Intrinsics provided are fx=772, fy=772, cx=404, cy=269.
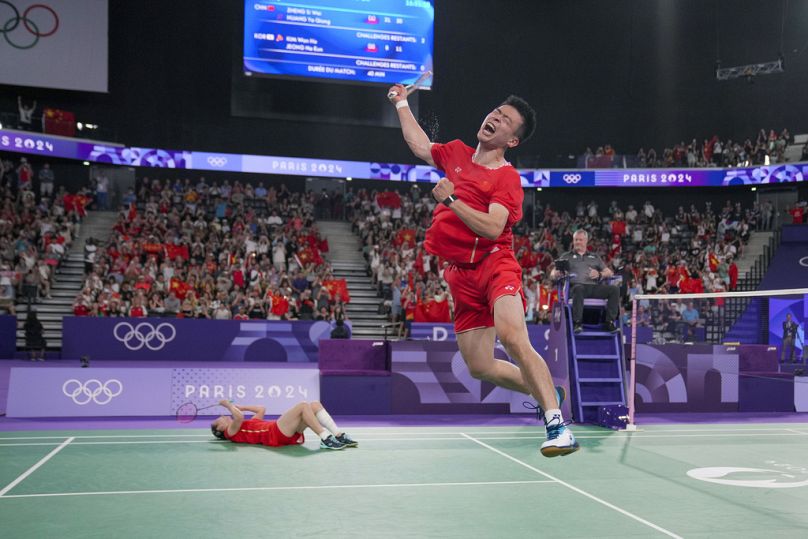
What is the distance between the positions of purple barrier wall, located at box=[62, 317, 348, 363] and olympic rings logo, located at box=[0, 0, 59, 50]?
46.3ft

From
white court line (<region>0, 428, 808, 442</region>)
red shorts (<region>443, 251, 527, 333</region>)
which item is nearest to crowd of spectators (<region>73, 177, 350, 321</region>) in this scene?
white court line (<region>0, 428, 808, 442</region>)

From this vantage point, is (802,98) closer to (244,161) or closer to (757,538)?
(244,161)

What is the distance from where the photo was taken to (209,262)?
23.0m

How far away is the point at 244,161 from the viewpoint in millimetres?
30688

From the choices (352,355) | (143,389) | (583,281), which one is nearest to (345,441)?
(352,355)

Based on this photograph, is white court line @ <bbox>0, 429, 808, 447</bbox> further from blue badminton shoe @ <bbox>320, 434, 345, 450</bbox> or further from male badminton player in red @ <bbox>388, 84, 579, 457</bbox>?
male badminton player in red @ <bbox>388, 84, 579, 457</bbox>

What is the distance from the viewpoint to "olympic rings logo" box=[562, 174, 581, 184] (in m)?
33.1

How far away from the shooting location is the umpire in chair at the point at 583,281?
1211 cm

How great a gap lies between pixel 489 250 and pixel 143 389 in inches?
332

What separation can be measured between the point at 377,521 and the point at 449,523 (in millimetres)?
588

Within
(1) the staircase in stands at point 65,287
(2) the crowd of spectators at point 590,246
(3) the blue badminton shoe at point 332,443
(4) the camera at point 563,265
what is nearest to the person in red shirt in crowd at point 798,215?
(2) the crowd of spectators at point 590,246

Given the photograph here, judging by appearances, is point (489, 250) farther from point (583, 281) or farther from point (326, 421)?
point (583, 281)

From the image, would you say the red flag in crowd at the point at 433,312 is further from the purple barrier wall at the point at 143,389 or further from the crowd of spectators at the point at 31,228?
the crowd of spectators at the point at 31,228

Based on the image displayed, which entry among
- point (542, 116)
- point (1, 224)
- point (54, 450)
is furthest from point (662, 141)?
point (54, 450)
